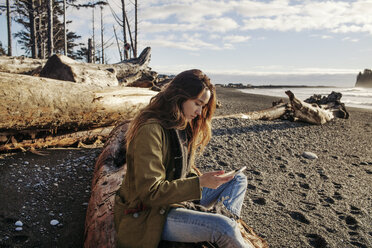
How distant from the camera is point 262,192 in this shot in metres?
3.99

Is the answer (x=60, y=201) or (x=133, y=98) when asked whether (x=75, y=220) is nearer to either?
(x=60, y=201)

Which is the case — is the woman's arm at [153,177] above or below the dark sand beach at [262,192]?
above

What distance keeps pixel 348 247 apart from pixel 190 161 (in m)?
2.06

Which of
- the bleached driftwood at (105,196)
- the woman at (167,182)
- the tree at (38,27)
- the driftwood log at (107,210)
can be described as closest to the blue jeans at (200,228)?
the woman at (167,182)

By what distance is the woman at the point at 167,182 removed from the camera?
1720 mm

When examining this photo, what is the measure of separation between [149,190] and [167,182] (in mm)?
128

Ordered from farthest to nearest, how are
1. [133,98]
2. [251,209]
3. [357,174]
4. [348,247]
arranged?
[133,98] < [357,174] < [251,209] < [348,247]

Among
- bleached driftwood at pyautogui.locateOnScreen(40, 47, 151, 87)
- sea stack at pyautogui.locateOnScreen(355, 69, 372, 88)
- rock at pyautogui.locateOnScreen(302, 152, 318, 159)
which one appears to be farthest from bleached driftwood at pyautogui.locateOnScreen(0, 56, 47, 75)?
sea stack at pyautogui.locateOnScreen(355, 69, 372, 88)

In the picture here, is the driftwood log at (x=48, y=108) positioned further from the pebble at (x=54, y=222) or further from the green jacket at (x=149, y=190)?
the green jacket at (x=149, y=190)

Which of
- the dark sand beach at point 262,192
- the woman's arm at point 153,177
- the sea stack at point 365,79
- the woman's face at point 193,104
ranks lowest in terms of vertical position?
the dark sand beach at point 262,192

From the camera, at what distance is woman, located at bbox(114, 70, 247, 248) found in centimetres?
172

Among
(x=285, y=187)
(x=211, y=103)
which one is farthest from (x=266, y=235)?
(x=211, y=103)

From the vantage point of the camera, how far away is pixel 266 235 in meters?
3.00

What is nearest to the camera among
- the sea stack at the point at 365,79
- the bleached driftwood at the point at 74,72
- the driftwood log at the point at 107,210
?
the driftwood log at the point at 107,210
